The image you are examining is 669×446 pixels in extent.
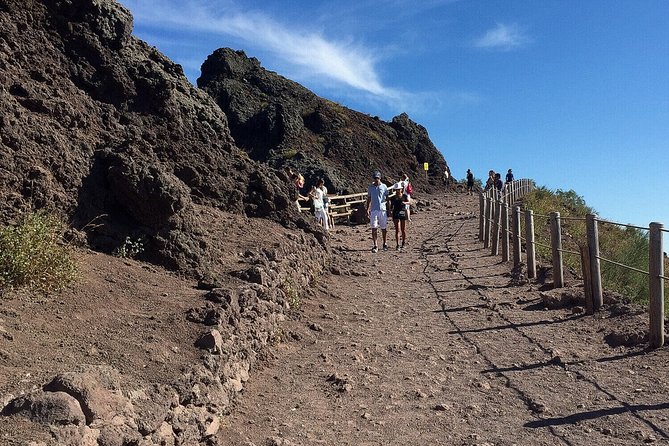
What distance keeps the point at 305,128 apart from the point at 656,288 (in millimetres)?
37061

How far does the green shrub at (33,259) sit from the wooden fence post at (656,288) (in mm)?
6021

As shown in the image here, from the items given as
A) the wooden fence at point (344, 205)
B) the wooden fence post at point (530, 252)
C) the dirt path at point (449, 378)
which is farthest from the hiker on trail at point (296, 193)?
the wooden fence at point (344, 205)

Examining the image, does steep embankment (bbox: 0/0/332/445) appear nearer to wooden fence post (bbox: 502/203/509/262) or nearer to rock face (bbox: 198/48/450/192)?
wooden fence post (bbox: 502/203/509/262)

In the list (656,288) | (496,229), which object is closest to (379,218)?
(496,229)

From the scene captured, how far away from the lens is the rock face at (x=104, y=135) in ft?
20.3

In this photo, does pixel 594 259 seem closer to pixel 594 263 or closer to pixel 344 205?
pixel 594 263

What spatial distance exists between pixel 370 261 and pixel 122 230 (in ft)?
26.0

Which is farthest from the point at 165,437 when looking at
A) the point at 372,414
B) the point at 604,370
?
the point at 604,370

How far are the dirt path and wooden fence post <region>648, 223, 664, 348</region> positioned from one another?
0.19 meters

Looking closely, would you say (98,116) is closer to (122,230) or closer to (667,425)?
(122,230)

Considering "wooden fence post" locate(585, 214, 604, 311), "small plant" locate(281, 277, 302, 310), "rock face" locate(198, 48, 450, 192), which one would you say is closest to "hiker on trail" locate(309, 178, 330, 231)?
"small plant" locate(281, 277, 302, 310)

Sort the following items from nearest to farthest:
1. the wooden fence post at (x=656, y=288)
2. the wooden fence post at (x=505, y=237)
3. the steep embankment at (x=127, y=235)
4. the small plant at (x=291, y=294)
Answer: the steep embankment at (x=127, y=235), the wooden fence post at (x=656, y=288), the small plant at (x=291, y=294), the wooden fence post at (x=505, y=237)

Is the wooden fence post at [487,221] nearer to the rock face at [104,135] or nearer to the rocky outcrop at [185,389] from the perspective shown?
the rock face at [104,135]

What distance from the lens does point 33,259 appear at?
4895 millimetres
